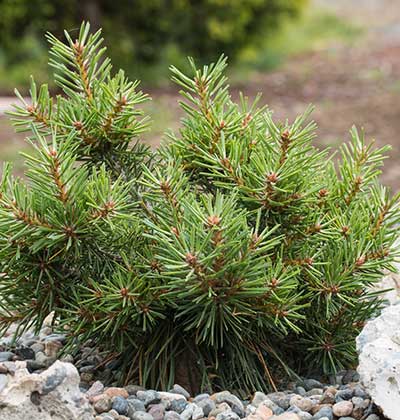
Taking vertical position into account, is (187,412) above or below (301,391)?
below

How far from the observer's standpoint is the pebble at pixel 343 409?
2.06 m

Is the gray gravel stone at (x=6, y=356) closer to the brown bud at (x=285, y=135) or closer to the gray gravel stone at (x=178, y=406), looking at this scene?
the gray gravel stone at (x=178, y=406)

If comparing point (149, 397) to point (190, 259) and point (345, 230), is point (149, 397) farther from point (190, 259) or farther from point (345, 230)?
point (345, 230)

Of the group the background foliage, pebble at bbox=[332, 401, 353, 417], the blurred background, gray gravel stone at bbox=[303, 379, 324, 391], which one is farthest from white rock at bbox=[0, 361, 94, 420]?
the background foliage

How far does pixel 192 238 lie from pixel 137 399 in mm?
471

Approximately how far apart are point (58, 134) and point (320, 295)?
2.65ft

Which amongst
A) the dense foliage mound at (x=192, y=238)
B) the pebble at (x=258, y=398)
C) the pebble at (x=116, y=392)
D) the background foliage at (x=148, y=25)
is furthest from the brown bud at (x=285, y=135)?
the background foliage at (x=148, y=25)

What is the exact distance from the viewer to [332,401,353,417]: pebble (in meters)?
2.06

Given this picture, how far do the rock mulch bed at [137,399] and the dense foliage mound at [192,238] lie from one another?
84 millimetres

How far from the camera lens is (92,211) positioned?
6.77 ft

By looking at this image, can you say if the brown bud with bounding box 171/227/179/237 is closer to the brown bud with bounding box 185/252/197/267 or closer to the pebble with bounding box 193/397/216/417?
the brown bud with bounding box 185/252/197/267

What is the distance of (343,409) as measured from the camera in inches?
81.3

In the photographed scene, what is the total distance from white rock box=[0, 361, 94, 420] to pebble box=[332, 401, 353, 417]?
2.01 ft

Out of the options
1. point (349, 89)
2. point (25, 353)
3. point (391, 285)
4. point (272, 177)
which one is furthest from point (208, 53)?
point (272, 177)
